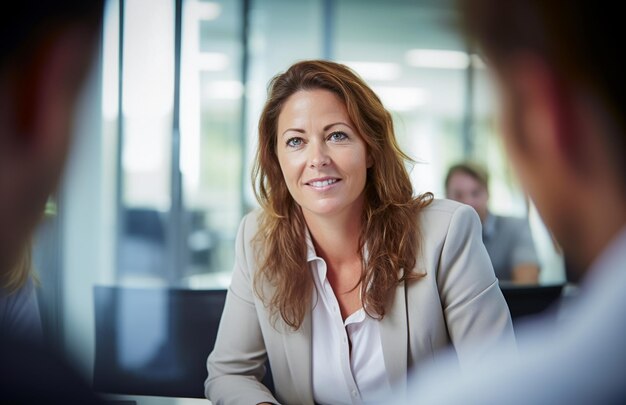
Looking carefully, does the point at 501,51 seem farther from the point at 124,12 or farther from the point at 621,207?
the point at 124,12

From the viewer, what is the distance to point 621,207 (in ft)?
1.39

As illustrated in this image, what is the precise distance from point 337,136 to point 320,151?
33 millimetres

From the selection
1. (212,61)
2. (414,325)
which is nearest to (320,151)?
(414,325)

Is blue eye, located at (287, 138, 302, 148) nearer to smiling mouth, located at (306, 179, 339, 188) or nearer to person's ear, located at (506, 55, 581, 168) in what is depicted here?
smiling mouth, located at (306, 179, 339, 188)

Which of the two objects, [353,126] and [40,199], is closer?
[40,199]

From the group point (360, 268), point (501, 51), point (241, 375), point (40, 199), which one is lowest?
point (241, 375)

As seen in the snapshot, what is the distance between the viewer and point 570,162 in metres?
0.44

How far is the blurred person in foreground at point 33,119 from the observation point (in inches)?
19.5

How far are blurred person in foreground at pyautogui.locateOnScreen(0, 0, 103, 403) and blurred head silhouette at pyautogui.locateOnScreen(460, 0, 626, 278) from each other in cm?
37

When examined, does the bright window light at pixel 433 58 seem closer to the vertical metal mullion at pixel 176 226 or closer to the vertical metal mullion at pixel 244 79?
the vertical metal mullion at pixel 244 79

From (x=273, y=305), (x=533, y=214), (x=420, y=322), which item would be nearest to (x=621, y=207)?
(x=533, y=214)

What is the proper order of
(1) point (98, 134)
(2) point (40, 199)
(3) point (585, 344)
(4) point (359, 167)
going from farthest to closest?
(4) point (359, 167) < (1) point (98, 134) < (2) point (40, 199) < (3) point (585, 344)

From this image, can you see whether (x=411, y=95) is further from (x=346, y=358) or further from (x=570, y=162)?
(x=570, y=162)

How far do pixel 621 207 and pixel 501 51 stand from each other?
0.48 ft
